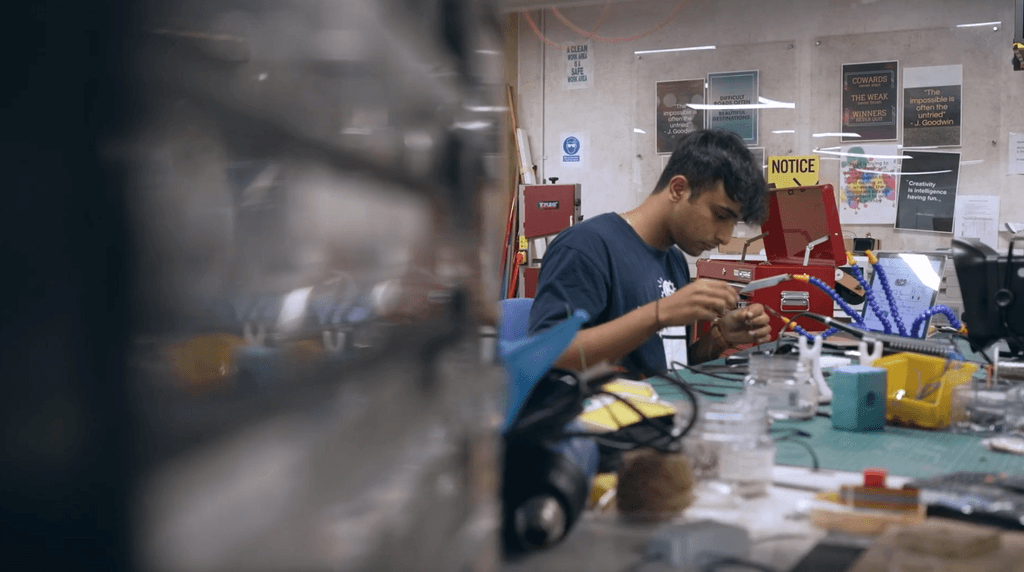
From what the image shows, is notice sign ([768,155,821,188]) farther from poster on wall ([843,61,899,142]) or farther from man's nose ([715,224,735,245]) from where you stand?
man's nose ([715,224,735,245])

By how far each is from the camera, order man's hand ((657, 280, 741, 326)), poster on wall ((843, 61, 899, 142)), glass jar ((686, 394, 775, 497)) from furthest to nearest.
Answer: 1. poster on wall ((843, 61, 899, 142))
2. man's hand ((657, 280, 741, 326))
3. glass jar ((686, 394, 775, 497))

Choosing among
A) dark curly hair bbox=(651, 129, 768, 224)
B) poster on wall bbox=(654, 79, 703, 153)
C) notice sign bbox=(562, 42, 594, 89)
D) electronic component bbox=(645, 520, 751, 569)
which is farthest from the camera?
notice sign bbox=(562, 42, 594, 89)

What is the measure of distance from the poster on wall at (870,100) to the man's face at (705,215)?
3.72m

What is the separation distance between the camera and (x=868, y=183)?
5.33 meters

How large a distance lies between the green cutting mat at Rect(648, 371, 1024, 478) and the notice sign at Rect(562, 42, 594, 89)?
189 inches

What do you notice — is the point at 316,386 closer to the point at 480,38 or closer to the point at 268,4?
the point at 268,4

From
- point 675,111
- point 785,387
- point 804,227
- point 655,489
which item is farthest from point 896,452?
point 675,111

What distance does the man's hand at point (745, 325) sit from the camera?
1.97m

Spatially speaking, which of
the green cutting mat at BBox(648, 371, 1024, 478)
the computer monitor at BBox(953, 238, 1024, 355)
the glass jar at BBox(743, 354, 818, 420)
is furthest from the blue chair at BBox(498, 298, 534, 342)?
the computer monitor at BBox(953, 238, 1024, 355)

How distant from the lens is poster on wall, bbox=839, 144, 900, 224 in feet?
17.4

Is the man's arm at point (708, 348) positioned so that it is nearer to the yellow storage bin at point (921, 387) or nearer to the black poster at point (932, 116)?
the yellow storage bin at point (921, 387)

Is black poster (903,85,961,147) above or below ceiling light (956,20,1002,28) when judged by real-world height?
below

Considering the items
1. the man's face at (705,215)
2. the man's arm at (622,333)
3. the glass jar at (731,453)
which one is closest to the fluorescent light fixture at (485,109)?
the glass jar at (731,453)

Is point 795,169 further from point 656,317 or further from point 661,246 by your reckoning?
point 656,317
